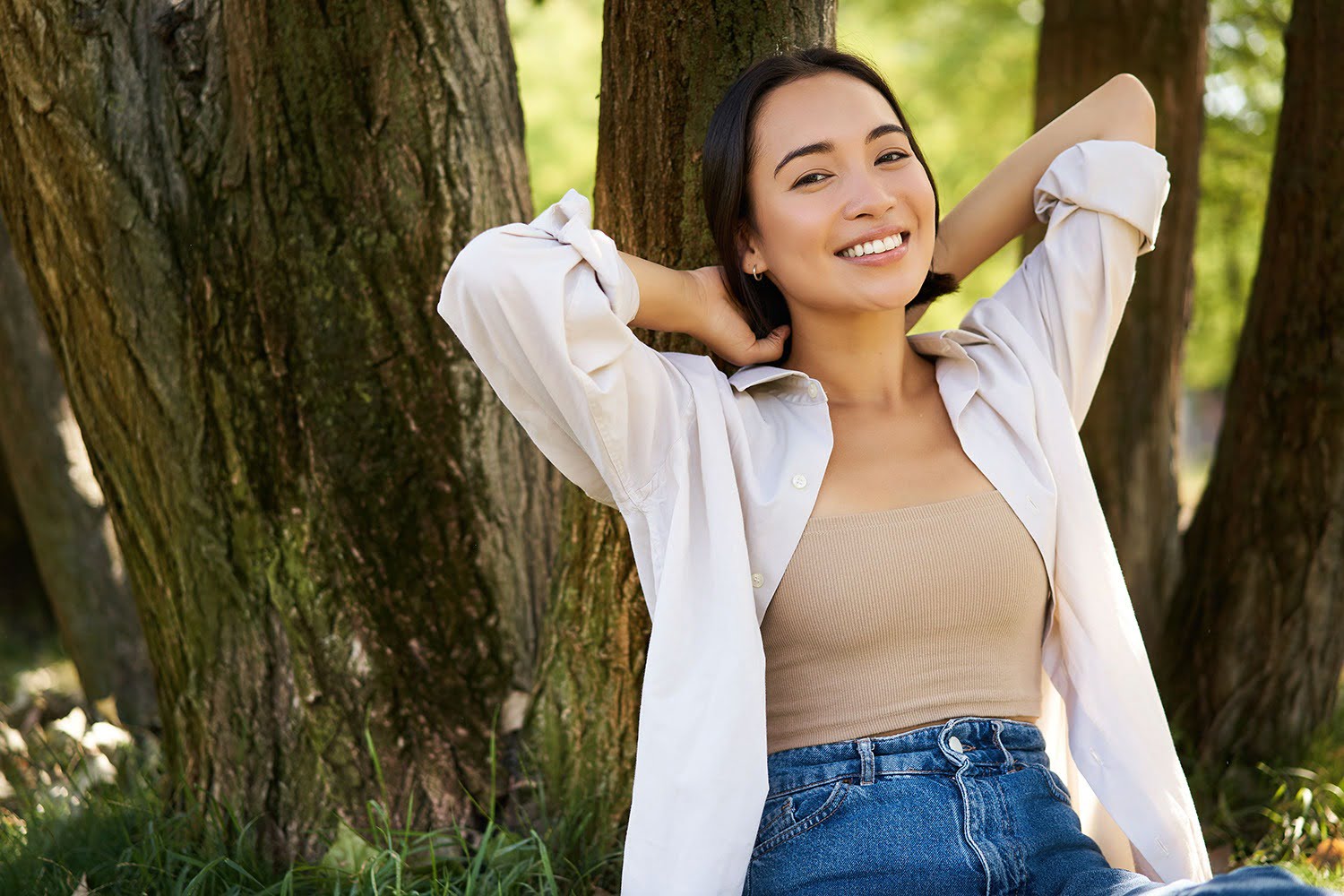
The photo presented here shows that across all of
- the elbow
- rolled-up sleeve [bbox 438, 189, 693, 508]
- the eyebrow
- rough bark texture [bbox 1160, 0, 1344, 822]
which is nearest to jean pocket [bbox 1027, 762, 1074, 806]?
rolled-up sleeve [bbox 438, 189, 693, 508]

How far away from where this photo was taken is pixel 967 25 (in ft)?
35.1

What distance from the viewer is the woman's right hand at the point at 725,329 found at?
2.67 meters

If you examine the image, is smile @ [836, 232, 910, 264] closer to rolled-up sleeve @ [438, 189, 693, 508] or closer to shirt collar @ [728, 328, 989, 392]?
shirt collar @ [728, 328, 989, 392]

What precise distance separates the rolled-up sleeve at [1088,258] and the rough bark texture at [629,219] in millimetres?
669

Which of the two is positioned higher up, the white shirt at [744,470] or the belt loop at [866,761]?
the white shirt at [744,470]

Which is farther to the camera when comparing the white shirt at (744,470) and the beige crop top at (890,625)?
the beige crop top at (890,625)

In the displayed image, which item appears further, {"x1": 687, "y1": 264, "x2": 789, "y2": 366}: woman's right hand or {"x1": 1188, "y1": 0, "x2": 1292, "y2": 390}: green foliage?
{"x1": 1188, "y1": 0, "x2": 1292, "y2": 390}: green foliage

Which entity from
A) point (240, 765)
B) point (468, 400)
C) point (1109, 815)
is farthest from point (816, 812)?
point (240, 765)

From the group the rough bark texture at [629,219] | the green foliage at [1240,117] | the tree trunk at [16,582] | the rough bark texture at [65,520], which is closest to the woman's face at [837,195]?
the rough bark texture at [629,219]

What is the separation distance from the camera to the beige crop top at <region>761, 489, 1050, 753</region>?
2424 mm

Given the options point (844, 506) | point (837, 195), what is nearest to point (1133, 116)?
point (837, 195)

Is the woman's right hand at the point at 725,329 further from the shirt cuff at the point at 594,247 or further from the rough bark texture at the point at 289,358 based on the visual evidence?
the rough bark texture at the point at 289,358

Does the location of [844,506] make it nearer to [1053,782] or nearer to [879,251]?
[879,251]

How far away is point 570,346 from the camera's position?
2.27 m
